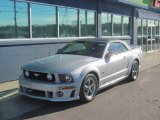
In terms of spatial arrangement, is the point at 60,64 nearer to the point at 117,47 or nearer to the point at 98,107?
the point at 98,107

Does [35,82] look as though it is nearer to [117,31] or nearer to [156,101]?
[156,101]

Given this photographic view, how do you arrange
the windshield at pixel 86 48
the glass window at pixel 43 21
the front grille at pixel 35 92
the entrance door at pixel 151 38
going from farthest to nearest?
the entrance door at pixel 151 38
the glass window at pixel 43 21
the windshield at pixel 86 48
the front grille at pixel 35 92

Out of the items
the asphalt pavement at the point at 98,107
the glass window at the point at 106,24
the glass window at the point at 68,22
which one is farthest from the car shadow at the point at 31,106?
the glass window at the point at 106,24

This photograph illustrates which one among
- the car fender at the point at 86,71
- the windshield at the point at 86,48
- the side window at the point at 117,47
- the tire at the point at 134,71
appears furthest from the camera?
the tire at the point at 134,71

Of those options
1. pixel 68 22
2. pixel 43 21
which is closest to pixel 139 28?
pixel 68 22

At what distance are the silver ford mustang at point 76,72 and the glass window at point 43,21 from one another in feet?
8.78

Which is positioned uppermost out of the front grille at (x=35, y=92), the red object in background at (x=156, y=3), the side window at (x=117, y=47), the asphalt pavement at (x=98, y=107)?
the red object in background at (x=156, y=3)

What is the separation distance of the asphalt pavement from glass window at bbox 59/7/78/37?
16.0 ft

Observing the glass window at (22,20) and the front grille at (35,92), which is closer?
the front grille at (35,92)

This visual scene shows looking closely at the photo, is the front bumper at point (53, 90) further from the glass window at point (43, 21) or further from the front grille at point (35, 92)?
the glass window at point (43, 21)

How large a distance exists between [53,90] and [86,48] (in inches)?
89.0

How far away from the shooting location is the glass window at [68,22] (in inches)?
516

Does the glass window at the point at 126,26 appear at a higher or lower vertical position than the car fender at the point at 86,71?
higher

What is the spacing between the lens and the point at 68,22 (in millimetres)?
13625
